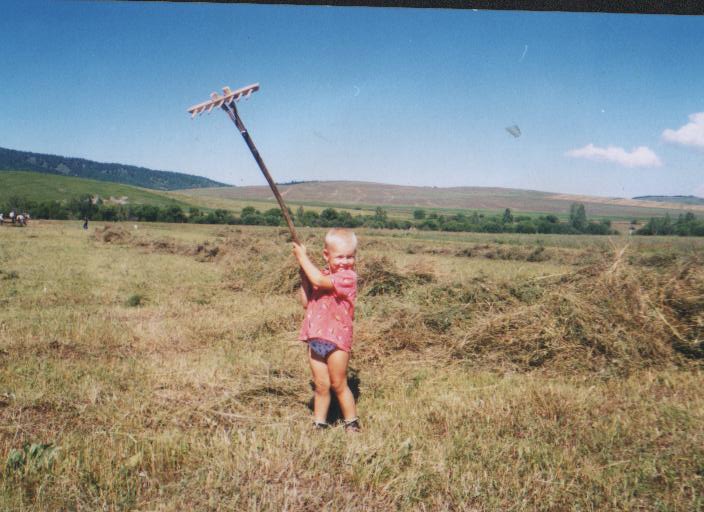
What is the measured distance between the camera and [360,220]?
2238 inches

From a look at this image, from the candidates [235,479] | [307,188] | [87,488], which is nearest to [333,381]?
[235,479]

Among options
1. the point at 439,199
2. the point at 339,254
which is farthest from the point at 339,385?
the point at 439,199

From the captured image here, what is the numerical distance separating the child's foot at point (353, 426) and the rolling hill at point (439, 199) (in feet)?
312

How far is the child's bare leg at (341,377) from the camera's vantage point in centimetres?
330

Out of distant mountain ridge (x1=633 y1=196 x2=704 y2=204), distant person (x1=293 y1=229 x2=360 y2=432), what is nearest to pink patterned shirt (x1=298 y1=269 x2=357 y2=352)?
distant person (x1=293 y1=229 x2=360 y2=432)

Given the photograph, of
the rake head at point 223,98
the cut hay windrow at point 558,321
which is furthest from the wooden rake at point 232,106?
the cut hay windrow at point 558,321

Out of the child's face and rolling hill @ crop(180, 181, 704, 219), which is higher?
rolling hill @ crop(180, 181, 704, 219)

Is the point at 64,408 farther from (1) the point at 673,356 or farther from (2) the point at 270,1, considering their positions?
(1) the point at 673,356

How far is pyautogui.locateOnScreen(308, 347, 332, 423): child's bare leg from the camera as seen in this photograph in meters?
3.39

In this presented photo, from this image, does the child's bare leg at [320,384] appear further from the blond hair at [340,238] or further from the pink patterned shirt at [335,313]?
the blond hair at [340,238]

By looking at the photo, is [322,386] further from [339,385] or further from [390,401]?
[390,401]

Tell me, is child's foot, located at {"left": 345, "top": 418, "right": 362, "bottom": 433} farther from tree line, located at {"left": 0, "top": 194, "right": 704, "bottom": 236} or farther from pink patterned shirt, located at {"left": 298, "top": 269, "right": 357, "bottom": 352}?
tree line, located at {"left": 0, "top": 194, "right": 704, "bottom": 236}

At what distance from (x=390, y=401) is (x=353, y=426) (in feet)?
2.72

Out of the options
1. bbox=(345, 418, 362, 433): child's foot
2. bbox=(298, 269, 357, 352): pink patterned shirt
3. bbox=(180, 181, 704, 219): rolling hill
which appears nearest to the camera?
bbox=(298, 269, 357, 352): pink patterned shirt
